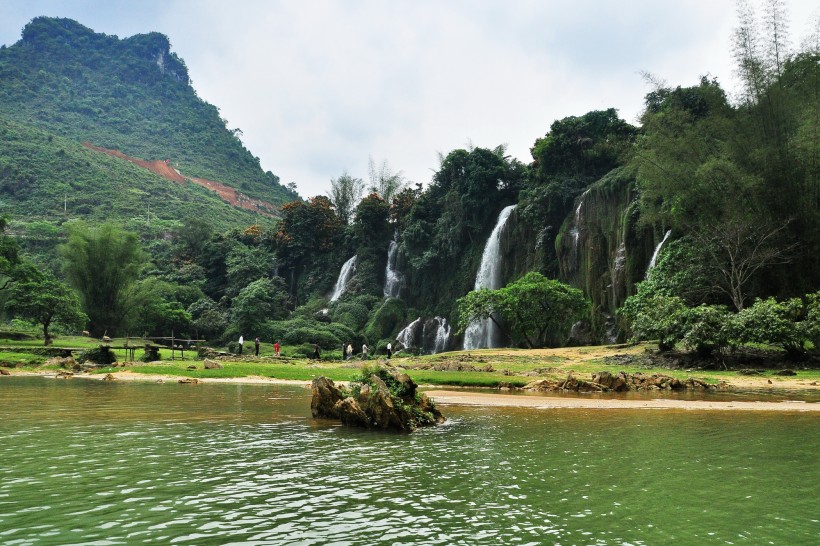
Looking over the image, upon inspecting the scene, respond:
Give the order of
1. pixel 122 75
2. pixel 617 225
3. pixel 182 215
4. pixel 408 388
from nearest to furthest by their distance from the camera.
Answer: pixel 408 388 → pixel 617 225 → pixel 182 215 → pixel 122 75

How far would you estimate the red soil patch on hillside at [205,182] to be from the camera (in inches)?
5458

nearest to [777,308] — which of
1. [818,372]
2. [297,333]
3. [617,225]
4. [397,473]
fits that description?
[818,372]

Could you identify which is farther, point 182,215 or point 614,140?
point 182,215

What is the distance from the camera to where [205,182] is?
472 feet

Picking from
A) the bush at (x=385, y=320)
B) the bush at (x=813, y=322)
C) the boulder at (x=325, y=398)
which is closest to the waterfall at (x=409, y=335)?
the bush at (x=385, y=320)

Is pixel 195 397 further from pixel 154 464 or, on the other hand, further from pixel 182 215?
pixel 182 215

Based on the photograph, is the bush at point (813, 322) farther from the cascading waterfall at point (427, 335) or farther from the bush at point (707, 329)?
the cascading waterfall at point (427, 335)

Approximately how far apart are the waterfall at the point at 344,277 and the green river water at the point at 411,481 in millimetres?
59047

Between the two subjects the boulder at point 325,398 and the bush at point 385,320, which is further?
the bush at point 385,320

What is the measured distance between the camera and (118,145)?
14612 centimetres

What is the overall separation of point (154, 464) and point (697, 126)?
38076 millimetres

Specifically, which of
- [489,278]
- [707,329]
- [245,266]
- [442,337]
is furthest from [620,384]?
[245,266]

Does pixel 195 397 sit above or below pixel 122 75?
below

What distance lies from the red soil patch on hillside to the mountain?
15.1 inches
